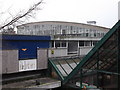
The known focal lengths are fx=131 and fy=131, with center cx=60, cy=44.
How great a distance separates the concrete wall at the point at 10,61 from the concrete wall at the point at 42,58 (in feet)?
5.32

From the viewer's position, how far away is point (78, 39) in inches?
471

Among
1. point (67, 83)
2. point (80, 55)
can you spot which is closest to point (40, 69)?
point (67, 83)

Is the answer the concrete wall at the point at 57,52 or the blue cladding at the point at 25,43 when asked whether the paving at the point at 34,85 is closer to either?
the blue cladding at the point at 25,43

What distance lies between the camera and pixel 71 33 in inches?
749

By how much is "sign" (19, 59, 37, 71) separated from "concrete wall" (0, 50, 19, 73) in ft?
0.92

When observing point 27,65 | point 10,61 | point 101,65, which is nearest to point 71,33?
point 27,65

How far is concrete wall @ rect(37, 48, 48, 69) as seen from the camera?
965 cm

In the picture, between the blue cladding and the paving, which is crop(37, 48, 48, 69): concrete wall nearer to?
the blue cladding

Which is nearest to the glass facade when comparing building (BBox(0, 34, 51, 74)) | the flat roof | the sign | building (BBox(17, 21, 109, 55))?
building (BBox(17, 21, 109, 55))

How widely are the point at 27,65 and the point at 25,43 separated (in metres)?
1.54

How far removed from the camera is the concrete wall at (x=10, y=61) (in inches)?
321

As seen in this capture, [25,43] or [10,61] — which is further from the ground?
[25,43]

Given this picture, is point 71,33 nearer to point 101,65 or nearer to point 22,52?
point 22,52

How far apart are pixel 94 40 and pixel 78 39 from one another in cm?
257
